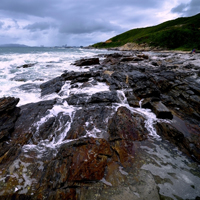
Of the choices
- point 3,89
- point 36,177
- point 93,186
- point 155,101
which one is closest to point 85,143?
point 93,186

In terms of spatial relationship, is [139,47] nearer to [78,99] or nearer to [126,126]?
[78,99]

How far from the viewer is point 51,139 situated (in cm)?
667

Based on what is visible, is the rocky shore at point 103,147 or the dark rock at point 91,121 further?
the dark rock at point 91,121

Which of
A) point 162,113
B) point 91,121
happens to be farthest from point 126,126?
point 162,113

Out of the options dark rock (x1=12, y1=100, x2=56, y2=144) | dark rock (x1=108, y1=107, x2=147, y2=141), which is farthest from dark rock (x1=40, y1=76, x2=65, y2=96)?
dark rock (x1=108, y1=107, x2=147, y2=141)

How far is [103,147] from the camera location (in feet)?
19.0

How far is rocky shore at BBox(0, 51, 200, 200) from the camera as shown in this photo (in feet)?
14.2

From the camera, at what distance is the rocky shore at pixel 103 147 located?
14.2 ft

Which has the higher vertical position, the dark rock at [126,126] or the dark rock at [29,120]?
the dark rock at [29,120]

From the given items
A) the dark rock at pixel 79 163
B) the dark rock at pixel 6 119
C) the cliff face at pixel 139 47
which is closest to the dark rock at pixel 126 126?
the dark rock at pixel 79 163

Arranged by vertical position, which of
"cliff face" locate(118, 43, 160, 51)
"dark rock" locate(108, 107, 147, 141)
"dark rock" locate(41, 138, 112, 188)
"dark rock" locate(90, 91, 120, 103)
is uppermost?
"dark rock" locate(90, 91, 120, 103)

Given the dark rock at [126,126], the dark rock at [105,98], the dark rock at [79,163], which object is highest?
the dark rock at [105,98]

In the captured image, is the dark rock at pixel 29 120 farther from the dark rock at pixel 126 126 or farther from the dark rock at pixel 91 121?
the dark rock at pixel 126 126

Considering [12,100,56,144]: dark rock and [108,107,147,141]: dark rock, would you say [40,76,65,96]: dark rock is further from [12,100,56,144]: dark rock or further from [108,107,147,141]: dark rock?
[108,107,147,141]: dark rock
